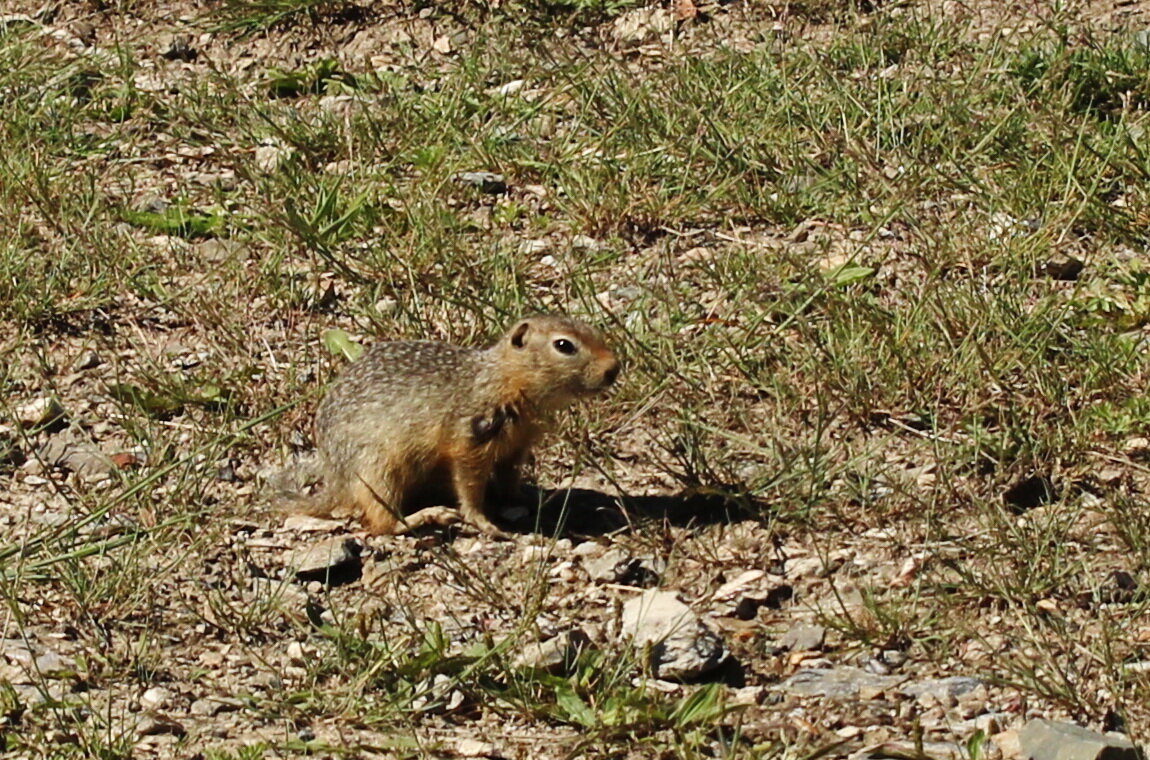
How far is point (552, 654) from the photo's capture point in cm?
436

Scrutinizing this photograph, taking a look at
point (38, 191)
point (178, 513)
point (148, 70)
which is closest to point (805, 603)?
point (178, 513)

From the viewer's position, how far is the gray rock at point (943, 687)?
4332mm

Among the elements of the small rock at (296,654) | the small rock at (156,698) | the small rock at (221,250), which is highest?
the small rock at (156,698)

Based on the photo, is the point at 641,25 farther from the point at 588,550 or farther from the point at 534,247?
the point at 588,550

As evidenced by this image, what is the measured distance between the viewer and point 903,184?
22.1 ft

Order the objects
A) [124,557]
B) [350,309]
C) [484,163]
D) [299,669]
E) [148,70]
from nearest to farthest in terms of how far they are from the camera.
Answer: [299,669] → [124,557] → [350,309] → [484,163] → [148,70]

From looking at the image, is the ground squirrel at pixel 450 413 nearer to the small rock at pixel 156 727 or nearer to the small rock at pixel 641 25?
the small rock at pixel 156 727

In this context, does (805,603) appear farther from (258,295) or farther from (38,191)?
(38,191)

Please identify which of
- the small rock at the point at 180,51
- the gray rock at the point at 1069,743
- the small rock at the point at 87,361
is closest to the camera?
the gray rock at the point at 1069,743

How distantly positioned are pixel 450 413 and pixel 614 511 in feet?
1.77

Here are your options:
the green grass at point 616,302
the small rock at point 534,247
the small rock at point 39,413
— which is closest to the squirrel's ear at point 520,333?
the green grass at point 616,302

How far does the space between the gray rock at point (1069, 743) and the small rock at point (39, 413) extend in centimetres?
318

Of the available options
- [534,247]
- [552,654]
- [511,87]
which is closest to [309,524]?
[552,654]

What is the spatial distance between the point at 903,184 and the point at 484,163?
158 centimetres
